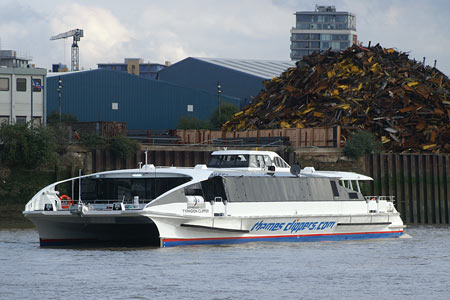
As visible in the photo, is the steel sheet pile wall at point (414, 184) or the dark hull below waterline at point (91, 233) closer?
the dark hull below waterline at point (91, 233)

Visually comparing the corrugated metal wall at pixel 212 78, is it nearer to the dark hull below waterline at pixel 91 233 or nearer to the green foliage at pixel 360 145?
the green foliage at pixel 360 145

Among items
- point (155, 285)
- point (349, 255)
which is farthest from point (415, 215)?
point (155, 285)

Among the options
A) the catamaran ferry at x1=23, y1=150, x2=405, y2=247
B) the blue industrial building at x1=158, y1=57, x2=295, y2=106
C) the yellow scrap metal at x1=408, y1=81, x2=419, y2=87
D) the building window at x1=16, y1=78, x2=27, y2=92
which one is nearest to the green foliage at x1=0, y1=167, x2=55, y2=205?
the catamaran ferry at x1=23, y1=150, x2=405, y2=247

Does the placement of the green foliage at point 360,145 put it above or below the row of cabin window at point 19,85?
below

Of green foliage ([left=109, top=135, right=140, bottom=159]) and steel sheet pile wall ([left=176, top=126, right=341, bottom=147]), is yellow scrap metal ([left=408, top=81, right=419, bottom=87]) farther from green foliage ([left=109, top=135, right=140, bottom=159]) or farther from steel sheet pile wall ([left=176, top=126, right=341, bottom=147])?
green foliage ([left=109, top=135, right=140, bottom=159])

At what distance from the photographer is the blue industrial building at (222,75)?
340 feet

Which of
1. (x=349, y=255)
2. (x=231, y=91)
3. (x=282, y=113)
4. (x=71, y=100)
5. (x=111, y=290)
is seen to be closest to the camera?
(x=111, y=290)

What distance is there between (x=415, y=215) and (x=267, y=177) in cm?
2200

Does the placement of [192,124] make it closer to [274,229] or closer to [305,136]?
[305,136]

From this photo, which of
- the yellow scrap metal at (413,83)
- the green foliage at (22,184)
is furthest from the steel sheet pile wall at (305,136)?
the green foliage at (22,184)

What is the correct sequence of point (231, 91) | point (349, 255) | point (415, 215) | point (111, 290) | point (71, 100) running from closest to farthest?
point (111, 290) → point (349, 255) → point (415, 215) → point (71, 100) → point (231, 91)

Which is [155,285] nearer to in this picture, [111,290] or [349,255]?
[111,290]

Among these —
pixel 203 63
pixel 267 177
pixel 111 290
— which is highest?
pixel 203 63

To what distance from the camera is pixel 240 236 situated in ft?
117
